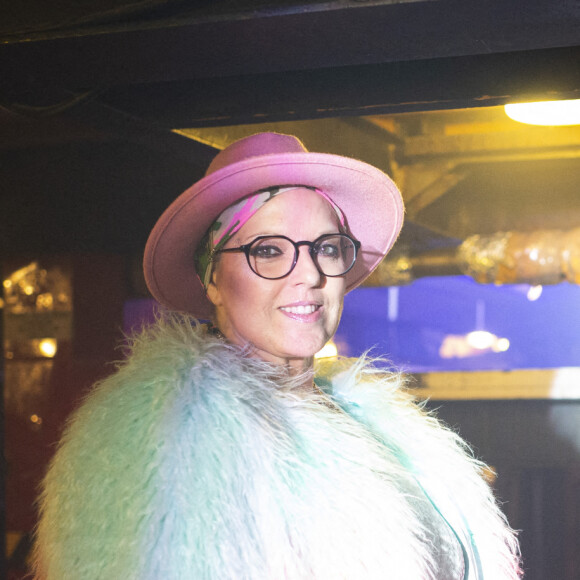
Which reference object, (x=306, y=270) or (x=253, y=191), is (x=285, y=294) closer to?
(x=306, y=270)

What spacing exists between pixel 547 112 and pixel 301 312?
997mm

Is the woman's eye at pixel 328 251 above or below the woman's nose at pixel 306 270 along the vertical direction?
above

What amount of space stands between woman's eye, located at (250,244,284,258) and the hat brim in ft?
0.25

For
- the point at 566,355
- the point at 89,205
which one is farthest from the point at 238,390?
the point at 566,355

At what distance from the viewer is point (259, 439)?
0.72 meters

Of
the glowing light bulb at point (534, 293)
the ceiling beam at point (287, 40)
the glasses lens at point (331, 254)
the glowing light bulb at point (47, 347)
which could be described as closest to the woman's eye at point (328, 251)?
the glasses lens at point (331, 254)

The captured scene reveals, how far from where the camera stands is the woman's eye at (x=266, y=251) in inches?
34.1

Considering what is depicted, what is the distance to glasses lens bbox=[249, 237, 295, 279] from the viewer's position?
0.86 m

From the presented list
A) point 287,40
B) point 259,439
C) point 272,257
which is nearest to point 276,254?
point 272,257

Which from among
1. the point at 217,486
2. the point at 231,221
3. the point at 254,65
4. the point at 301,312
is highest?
the point at 254,65

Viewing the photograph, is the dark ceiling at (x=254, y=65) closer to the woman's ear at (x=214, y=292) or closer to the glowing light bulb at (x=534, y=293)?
the woman's ear at (x=214, y=292)

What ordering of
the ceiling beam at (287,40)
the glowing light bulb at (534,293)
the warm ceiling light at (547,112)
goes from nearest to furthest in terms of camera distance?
the ceiling beam at (287,40) → the warm ceiling light at (547,112) → the glowing light bulb at (534,293)

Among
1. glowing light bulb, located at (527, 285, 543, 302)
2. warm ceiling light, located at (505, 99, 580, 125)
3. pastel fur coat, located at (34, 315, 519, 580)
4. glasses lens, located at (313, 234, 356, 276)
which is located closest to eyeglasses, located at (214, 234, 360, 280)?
glasses lens, located at (313, 234, 356, 276)

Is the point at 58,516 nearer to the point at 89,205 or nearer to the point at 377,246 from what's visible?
the point at 377,246
